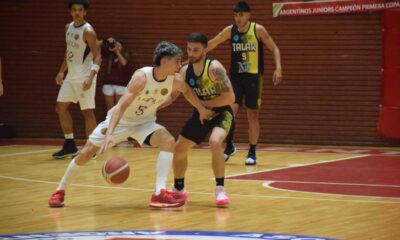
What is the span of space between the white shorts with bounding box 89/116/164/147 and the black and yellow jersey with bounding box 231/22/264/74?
15.8 feet

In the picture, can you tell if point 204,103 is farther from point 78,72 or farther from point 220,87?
point 78,72

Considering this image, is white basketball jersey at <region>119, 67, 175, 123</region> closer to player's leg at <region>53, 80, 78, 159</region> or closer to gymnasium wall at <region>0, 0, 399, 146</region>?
player's leg at <region>53, 80, 78, 159</region>

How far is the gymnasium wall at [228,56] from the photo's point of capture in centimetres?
1752

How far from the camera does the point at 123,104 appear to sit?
9.72 meters

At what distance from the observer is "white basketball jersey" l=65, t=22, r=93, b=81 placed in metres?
15.2

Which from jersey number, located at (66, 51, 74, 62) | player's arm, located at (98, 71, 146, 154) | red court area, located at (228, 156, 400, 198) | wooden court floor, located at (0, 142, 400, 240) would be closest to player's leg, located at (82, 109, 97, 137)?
wooden court floor, located at (0, 142, 400, 240)

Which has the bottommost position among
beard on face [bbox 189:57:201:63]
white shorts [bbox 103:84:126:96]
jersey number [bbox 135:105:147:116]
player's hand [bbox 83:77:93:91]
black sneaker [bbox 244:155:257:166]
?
black sneaker [bbox 244:155:257:166]

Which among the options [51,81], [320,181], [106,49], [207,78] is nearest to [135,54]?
[106,49]

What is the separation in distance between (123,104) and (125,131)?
1.82ft

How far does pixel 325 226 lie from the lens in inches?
345

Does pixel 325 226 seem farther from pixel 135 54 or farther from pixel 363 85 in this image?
pixel 135 54

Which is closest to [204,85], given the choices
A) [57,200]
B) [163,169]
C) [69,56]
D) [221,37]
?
[163,169]

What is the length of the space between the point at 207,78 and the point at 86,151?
155cm

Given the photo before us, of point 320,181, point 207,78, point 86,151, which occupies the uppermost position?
point 207,78
